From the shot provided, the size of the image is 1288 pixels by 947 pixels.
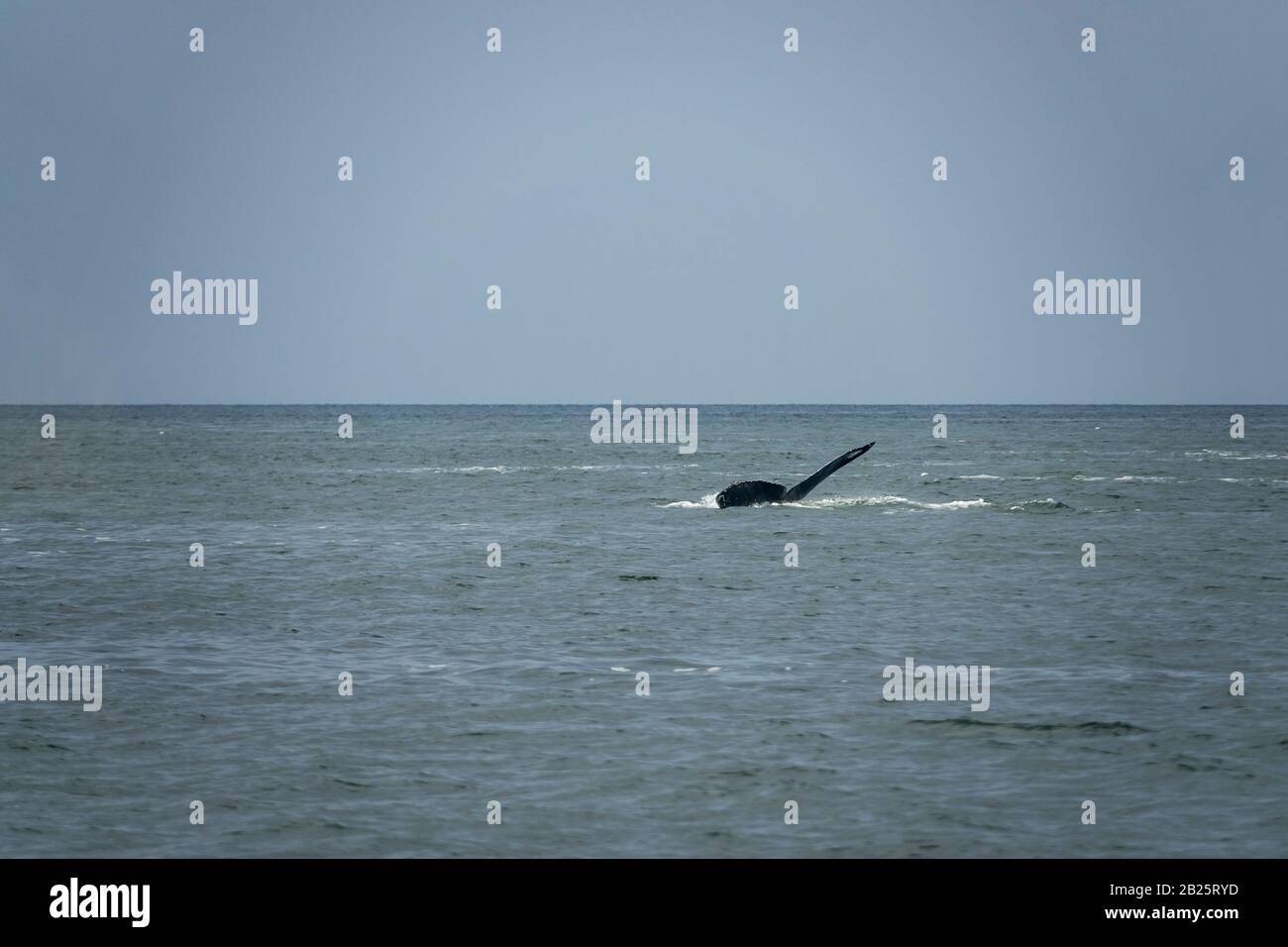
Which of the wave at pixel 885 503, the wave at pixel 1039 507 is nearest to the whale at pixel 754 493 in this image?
the wave at pixel 885 503

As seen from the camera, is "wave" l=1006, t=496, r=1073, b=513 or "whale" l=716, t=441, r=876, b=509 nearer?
"wave" l=1006, t=496, r=1073, b=513

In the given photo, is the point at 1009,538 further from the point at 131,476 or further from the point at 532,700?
the point at 131,476

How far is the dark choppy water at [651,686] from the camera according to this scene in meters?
12.8

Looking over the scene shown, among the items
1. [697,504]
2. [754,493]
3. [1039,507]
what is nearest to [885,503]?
[1039,507]

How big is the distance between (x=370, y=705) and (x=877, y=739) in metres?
6.51

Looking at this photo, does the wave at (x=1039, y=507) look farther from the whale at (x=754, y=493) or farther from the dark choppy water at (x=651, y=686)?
the whale at (x=754, y=493)

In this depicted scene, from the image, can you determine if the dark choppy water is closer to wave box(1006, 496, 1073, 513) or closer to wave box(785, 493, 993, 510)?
wave box(1006, 496, 1073, 513)

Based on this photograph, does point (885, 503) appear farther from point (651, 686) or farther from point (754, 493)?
point (651, 686)

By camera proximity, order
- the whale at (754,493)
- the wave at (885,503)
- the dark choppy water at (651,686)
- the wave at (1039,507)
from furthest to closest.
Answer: the wave at (885,503) < the whale at (754,493) < the wave at (1039,507) < the dark choppy water at (651,686)

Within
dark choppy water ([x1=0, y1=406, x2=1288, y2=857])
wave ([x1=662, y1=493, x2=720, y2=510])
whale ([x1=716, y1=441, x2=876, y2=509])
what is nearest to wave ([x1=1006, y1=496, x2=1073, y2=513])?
dark choppy water ([x1=0, y1=406, x2=1288, y2=857])

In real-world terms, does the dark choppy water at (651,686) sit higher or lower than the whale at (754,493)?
lower

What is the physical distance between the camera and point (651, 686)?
18.5 metres

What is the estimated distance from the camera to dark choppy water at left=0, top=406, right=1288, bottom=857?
1277 cm
